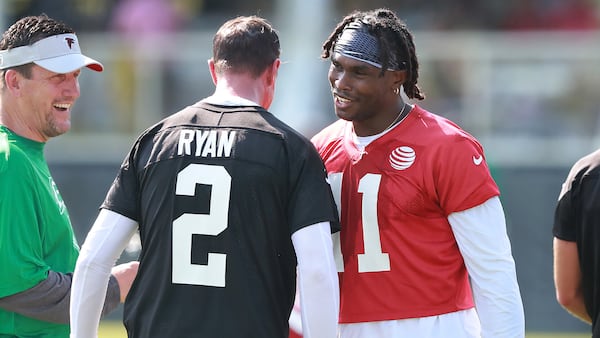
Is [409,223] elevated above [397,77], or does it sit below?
below

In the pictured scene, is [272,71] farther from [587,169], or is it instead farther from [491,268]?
[587,169]

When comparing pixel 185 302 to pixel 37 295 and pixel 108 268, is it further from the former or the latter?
pixel 37 295

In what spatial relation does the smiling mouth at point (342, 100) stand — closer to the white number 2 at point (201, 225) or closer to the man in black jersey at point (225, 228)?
the man in black jersey at point (225, 228)

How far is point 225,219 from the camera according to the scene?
→ 3.85m

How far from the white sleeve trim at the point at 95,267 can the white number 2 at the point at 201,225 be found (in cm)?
23

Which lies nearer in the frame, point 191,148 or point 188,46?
point 191,148

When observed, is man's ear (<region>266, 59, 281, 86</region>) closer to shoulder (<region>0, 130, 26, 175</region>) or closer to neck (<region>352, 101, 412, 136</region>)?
neck (<region>352, 101, 412, 136</region>)

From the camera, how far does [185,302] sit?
3873 mm

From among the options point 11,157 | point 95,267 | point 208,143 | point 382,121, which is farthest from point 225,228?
point 11,157

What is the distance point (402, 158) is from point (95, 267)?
120 centimetres

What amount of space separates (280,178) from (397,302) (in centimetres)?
66

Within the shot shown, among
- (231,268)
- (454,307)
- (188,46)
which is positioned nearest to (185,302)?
(231,268)

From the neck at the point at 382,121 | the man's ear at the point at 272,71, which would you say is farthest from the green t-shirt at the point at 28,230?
the neck at the point at 382,121

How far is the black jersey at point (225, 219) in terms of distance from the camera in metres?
3.85
